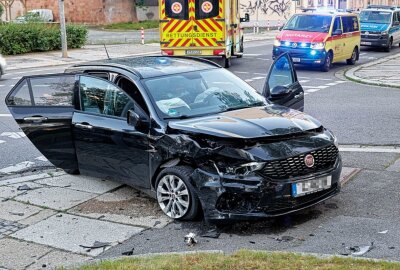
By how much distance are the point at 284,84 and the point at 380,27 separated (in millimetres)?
21303

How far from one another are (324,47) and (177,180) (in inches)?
583

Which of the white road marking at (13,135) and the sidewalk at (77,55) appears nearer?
the white road marking at (13,135)

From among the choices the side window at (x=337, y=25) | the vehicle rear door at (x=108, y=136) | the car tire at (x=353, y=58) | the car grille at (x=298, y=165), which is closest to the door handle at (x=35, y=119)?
the vehicle rear door at (x=108, y=136)

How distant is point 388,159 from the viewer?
28.0 feet

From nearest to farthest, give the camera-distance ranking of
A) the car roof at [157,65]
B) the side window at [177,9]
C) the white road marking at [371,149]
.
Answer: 1. the car roof at [157,65]
2. the white road marking at [371,149]
3. the side window at [177,9]

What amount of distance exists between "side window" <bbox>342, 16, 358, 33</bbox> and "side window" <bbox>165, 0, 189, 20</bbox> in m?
5.79

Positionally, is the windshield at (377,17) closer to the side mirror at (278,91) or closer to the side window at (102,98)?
the side mirror at (278,91)

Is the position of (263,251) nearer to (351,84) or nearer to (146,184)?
(146,184)

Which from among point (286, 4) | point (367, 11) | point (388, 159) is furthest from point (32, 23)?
point (286, 4)

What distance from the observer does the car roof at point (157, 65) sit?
6.98 metres

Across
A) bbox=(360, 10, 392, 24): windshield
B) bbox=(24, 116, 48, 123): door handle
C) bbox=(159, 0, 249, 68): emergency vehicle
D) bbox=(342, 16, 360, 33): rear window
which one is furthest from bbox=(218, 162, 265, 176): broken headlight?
bbox=(360, 10, 392, 24): windshield

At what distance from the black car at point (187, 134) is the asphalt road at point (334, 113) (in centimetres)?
165

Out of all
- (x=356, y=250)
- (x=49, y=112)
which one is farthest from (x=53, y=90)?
(x=356, y=250)

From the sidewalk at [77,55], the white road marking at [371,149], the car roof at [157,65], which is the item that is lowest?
the white road marking at [371,149]
